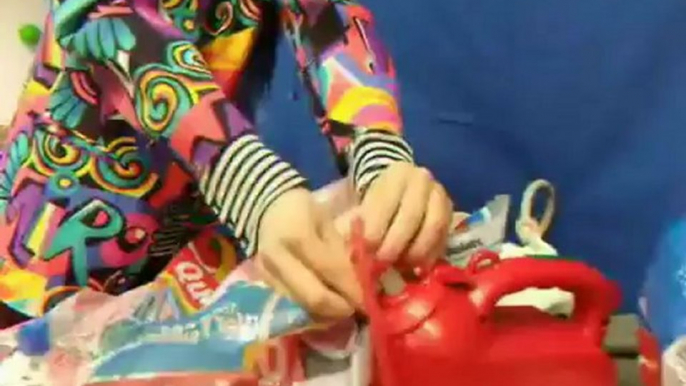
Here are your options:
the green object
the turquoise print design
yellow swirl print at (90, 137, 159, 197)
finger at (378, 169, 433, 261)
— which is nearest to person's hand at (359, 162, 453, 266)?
finger at (378, 169, 433, 261)

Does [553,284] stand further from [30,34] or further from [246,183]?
[30,34]

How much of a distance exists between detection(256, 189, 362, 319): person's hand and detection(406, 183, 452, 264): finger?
46 mm

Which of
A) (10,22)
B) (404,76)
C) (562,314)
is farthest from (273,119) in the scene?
(10,22)

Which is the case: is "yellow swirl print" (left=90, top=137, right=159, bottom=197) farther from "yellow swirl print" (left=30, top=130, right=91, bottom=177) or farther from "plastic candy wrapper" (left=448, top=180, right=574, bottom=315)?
"plastic candy wrapper" (left=448, top=180, right=574, bottom=315)

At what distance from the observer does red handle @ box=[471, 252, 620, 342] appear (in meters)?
0.66

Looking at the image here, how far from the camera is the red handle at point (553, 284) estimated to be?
0.66 metres

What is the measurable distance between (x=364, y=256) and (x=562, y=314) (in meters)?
0.15

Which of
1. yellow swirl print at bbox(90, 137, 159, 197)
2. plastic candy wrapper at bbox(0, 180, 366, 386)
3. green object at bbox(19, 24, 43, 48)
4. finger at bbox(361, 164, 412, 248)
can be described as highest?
finger at bbox(361, 164, 412, 248)

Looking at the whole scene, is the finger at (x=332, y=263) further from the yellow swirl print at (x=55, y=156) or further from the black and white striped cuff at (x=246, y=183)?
the yellow swirl print at (x=55, y=156)

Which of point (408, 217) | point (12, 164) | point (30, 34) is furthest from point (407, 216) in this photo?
point (30, 34)

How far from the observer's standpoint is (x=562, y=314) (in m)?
0.74

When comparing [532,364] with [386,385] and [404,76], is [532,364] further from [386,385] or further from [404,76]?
[404,76]

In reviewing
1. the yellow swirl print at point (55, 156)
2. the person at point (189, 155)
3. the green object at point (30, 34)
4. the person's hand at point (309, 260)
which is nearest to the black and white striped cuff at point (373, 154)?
the person at point (189, 155)

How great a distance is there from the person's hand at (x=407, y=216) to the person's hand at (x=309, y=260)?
0.08 feet
